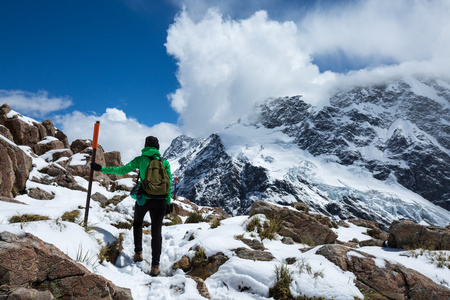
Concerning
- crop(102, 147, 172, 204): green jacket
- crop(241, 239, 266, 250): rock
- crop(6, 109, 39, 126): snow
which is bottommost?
crop(241, 239, 266, 250): rock

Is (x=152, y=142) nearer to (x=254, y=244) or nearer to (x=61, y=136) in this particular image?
(x=254, y=244)

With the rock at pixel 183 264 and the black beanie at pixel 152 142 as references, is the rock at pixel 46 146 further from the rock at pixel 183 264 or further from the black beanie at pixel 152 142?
the rock at pixel 183 264

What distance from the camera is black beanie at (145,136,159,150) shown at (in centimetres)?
577

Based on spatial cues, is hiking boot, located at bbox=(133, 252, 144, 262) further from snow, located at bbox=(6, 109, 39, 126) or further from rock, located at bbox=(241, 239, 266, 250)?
snow, located at bbox=(6, 109, 39, 126)

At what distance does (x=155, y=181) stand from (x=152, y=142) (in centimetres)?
100

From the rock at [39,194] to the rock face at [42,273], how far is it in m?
Result: 11.0

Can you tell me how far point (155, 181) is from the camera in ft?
17.3

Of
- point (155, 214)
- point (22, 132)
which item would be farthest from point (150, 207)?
point (22, 132)

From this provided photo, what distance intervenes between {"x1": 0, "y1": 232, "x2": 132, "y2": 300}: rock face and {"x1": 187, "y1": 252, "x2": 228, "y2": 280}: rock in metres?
1.82

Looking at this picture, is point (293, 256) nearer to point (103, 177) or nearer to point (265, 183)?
point (103, 177)

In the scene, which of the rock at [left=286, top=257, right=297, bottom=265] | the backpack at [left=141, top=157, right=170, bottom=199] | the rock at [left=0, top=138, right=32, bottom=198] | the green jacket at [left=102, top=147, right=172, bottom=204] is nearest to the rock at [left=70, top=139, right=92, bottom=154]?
the rock at [left=0, top=138, right=32, bottom=198]

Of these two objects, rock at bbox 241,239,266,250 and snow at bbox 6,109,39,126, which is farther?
snow at bbox 6,109,39,126

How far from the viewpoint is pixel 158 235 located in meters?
5.48

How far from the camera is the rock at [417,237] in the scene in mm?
7781
